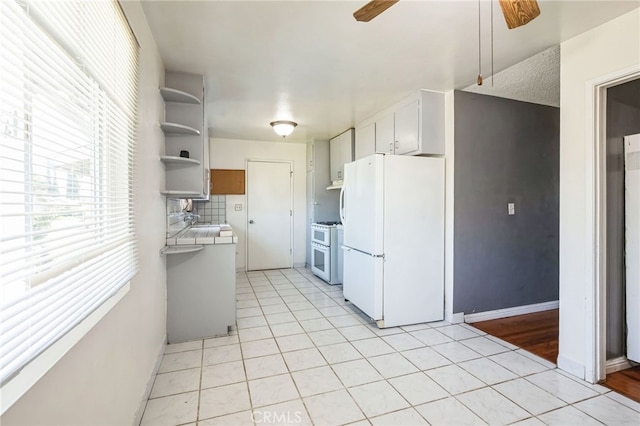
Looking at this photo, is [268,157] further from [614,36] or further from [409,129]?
[614,36]

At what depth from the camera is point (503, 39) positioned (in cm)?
213

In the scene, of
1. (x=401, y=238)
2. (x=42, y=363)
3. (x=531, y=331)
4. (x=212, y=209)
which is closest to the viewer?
(x=42, y=363)

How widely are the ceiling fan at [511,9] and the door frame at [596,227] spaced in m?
1.22

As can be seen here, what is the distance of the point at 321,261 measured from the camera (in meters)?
4.84

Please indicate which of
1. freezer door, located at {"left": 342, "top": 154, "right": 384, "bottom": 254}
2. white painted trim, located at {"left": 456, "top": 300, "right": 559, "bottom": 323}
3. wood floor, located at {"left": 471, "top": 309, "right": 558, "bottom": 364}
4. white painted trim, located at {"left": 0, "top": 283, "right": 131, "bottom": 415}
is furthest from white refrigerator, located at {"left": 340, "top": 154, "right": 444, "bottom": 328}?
white painted trim, located at {"left": 0, "top": 283, "right": 131, "bottom": 415}

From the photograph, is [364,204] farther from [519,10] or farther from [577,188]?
[519,10]

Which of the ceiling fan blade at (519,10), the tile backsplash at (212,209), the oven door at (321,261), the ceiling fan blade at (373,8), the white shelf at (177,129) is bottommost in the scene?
the oven door at (321,261)

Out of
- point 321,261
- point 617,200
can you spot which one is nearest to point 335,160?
point 321,261

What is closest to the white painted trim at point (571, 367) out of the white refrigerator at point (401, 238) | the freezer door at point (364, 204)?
the white refrigerator at point (401, 238)

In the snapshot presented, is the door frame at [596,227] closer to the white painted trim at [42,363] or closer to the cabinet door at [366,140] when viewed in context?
the cabinet door at [366,140]

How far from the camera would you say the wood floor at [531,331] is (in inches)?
103

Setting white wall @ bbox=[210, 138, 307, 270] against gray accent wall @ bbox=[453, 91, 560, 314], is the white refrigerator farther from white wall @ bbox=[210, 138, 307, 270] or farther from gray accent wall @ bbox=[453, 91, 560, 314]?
white wall @ bbox=[210, 138, 307, 270]

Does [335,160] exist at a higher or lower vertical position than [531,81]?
lower

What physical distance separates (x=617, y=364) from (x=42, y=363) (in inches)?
130
